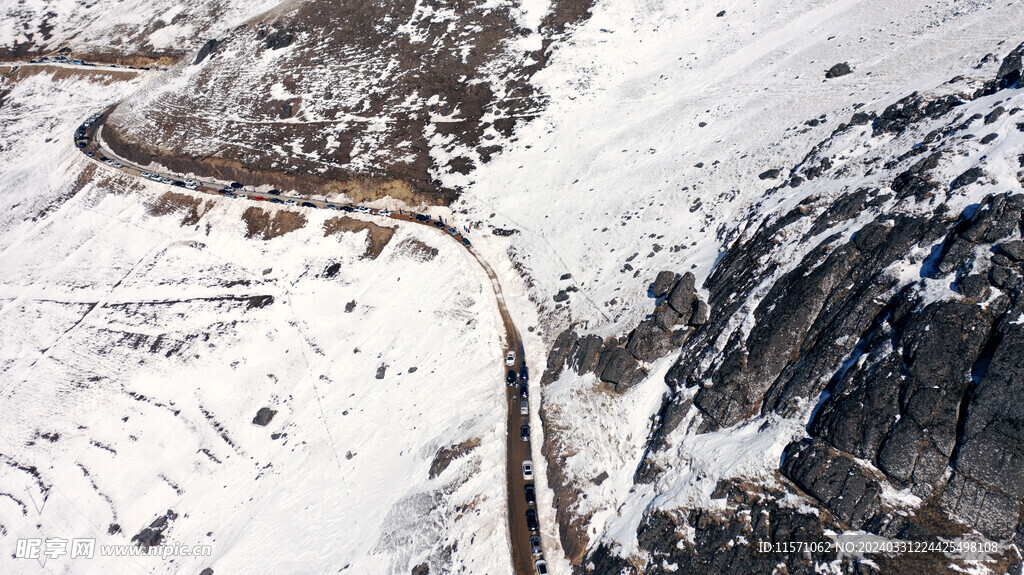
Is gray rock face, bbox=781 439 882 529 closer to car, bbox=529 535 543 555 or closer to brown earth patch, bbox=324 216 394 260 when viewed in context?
car, bbox=529 535 543 555

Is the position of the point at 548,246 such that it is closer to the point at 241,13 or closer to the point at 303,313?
the point at 303,313

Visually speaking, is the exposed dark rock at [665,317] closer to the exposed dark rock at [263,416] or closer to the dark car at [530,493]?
the dark car at [530,493]

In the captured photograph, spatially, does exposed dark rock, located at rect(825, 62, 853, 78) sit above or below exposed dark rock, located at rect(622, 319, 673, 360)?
above

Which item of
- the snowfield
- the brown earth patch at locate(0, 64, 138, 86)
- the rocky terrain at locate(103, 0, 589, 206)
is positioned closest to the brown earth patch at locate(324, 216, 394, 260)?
the snowfield

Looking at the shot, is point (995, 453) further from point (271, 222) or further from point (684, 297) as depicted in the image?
point (271, 222)

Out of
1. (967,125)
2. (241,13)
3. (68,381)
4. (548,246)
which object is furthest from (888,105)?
(241,13)

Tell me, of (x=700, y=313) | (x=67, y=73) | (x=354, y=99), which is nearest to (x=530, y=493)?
(x=700, y=313)
